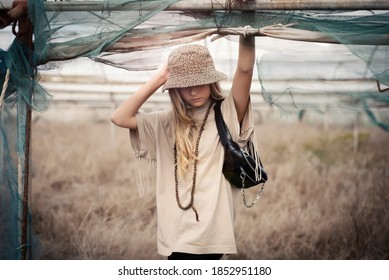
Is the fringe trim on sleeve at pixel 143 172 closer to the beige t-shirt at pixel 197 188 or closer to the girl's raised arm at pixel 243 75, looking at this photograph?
the beige t-shirt at pixel 197 188

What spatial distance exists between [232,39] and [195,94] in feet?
1.64

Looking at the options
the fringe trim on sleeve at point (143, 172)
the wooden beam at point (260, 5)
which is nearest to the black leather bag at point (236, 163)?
the fringe trim on sleeve at point (143, 172)

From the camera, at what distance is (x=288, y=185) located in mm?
7727

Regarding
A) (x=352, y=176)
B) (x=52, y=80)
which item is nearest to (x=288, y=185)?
(x=352, y=176)

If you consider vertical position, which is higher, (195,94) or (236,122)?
(195,94)

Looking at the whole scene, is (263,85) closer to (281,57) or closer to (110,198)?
(281,57)

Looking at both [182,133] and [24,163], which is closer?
[182,133]

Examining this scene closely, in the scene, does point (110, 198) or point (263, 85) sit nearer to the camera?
point (263, 85)

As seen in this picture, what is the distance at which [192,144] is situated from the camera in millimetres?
2684

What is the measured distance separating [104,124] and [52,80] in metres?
8.44

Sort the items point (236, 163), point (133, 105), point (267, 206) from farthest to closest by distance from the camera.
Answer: point (267, 206) < point (133, 105) < point (236, 163)

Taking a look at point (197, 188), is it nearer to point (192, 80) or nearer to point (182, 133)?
point (182, 133)

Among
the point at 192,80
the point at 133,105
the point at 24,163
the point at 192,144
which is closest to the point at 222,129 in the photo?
the point at 192,144

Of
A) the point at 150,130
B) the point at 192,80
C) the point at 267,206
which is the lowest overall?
the point at 267,206
